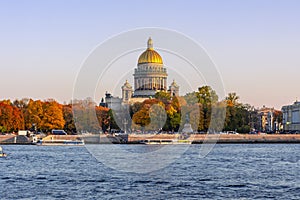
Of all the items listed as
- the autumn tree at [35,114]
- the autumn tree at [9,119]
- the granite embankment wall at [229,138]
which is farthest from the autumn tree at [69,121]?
the granite embankment wall at [229,138]

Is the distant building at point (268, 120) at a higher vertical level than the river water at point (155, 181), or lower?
higher

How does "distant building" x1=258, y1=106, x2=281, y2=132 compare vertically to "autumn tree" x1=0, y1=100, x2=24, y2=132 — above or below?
above

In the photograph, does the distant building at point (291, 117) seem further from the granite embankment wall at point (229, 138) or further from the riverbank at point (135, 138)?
the riverbank at point (135, 138)

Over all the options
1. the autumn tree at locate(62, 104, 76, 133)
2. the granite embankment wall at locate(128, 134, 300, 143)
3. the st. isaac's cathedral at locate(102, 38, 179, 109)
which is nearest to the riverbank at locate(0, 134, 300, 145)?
the granite embankment wall at locate(128, 134, 300, 143)

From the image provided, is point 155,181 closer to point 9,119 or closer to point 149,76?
point 9,119

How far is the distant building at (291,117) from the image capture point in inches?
5694

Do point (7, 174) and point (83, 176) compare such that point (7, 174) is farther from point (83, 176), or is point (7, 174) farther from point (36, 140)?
point (36, 140)

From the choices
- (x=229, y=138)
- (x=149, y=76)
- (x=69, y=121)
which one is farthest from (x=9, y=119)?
(x=229, y=138)

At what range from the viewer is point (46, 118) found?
342 ft

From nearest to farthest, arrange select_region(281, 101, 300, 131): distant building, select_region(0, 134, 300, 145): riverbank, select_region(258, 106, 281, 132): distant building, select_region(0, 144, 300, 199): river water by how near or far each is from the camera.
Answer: select_region(0, 144, 300, 199): river water
select_region(0, 134, 300, 145): riverbank
select_region(281, 101, 300, 131): distant building
select_region(258, 106, 281, 132): distant building

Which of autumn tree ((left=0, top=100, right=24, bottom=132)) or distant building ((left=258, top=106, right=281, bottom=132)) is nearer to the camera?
autumn tree ((left=0, top=100, right=24, bottom=132))

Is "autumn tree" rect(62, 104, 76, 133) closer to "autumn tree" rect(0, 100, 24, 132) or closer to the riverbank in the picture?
"autumn tree" rect(0, 100, 24, 132)

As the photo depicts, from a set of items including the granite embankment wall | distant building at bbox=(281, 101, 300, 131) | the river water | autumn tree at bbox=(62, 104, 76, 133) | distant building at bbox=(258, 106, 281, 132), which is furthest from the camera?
distant building at bbox=(258, 106, 281, 132)

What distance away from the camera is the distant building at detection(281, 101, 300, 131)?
14462cm
